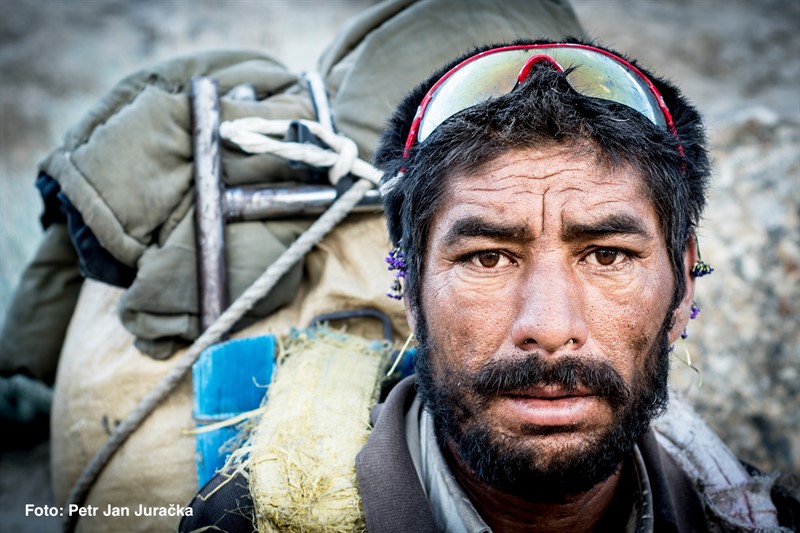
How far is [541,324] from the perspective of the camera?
1606 mm

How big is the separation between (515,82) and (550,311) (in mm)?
653

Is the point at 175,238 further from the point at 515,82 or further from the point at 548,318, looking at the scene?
the point at 548,318

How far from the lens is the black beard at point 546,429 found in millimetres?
1657

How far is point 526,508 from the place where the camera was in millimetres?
1929

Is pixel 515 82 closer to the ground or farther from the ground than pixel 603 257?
farther from the ground

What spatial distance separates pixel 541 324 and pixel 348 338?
981 mm

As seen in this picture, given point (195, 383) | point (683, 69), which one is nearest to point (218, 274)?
point (195, 383)

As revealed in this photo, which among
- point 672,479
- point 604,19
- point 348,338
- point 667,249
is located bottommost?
point 672,479

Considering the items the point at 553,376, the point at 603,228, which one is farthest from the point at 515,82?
the point at 553,376

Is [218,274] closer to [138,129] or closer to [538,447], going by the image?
[138,129]

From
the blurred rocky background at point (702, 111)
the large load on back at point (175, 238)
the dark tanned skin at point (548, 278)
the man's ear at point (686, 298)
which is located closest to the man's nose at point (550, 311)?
the dark tanned skin at point (548, 278)

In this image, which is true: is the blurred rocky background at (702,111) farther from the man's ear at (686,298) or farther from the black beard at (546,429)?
the black beard at (546,429)

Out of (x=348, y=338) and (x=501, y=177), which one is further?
(x=348, y=338)

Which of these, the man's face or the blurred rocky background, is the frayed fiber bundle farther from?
the blurred rocky background
